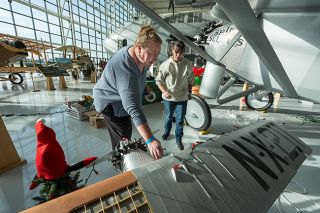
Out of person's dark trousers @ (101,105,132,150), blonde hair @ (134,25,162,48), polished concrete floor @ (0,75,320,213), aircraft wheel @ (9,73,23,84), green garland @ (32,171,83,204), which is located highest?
blonde hair @ (134,25,162,48)

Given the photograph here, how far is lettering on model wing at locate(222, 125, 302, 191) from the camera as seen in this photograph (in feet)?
3.53

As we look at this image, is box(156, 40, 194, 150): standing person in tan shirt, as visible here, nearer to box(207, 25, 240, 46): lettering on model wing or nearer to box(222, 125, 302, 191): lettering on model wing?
box(207, 25, 240, 46): lettering on model wing

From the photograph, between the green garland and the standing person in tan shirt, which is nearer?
the green garland

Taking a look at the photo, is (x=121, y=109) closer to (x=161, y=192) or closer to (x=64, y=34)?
(x=161, y=192)

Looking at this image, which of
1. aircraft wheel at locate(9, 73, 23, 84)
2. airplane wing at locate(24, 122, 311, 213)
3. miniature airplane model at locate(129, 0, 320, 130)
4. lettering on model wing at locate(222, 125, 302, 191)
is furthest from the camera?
aircraft wheel at locate(9, 73, 23, 84)

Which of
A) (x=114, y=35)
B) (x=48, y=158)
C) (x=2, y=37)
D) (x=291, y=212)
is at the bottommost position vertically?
(x=291, y=212)

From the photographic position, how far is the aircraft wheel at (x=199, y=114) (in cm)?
292

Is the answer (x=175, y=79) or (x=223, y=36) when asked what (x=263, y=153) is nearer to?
(x=175, y=79)

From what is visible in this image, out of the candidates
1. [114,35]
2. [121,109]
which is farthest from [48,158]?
[114,35]

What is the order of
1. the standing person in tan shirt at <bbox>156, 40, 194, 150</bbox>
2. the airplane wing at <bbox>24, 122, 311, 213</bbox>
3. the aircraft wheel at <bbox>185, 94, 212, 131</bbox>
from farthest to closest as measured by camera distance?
1. the aircraft wheel at <bbox>185, 94, 212, 131</bbox>
2. the standing person in tan shirt at <bbox>156, 40, 194, 150</bbox>
3. the airplane wing at <bbox>24, 122, 311, 213</bbox>

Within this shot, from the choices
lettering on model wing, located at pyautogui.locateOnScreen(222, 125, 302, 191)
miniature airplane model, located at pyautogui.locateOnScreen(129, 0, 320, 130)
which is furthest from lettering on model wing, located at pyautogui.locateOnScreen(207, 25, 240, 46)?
lettering on model wing, located at pyautogui.locateOnScreen(222, 125, 302, 191)

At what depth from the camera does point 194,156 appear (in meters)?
1.03

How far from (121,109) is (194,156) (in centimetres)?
77

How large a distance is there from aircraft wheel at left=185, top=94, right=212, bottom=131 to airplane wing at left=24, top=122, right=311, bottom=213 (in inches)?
63.1
